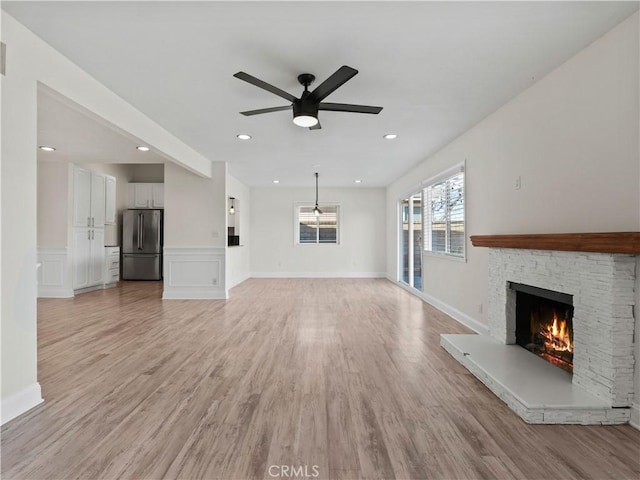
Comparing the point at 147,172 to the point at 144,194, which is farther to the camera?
the point at 147,172

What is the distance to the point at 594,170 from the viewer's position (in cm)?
240

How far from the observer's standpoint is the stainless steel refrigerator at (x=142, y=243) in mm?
8797

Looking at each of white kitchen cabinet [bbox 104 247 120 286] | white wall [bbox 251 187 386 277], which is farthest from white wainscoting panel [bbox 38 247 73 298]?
white wall [bbox 251 187 386 277]

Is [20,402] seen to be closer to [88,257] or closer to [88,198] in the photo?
[88,257]

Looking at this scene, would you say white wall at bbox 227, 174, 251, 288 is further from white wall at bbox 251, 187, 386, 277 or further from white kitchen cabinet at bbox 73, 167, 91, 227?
white kitchen cabinet at bbox 73, 167, 91, 227

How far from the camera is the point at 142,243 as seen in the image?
8812 millimetres

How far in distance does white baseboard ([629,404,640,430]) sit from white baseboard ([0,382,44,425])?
3.68 meters

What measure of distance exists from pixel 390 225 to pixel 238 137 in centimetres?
526

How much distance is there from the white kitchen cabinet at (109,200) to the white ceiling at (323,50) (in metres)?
3.80

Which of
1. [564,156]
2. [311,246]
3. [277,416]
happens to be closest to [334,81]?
[564,156]

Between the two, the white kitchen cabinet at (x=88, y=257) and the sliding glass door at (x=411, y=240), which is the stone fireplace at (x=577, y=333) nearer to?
the sliding glass door at (x=411, y=240)

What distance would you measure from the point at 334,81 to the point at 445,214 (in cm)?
346

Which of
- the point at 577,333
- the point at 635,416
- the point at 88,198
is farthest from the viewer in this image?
the point at 88,198

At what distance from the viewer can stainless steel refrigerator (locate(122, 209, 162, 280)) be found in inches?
346
